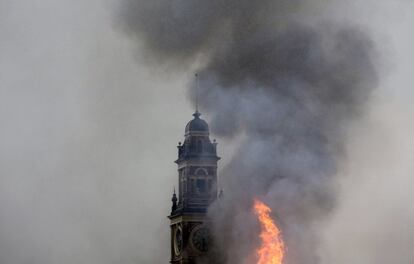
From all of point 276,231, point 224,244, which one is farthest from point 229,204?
point 276,231

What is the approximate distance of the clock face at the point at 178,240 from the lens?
461 ft

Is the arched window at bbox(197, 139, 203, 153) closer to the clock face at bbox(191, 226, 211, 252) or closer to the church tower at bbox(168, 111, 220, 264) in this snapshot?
the church tower at bbox(168, 111, 220, 264)

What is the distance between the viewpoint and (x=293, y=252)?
387 ft

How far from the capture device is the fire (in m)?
118

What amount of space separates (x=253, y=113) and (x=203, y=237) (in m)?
20.8

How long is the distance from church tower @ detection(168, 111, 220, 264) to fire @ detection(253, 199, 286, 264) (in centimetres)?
2087

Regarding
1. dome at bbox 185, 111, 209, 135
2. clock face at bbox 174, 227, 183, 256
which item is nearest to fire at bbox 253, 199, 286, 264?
clock face at bbox 174, 227, 183, 256

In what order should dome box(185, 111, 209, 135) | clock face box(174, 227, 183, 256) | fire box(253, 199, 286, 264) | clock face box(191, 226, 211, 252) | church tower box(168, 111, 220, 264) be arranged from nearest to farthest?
fire box(253, 199, 286, 264)
clock face box(191, 226, 211, 252)
church tower box(168, 111, 220, 264)
dome box(185, 111, 209, 135)
clock face box(174, 227, 183, 256)

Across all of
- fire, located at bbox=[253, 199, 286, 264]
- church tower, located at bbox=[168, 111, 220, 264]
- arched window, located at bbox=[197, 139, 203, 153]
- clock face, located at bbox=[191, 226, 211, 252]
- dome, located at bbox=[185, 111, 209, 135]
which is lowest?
fire, located at bbox=[253, 199, 286, 264]

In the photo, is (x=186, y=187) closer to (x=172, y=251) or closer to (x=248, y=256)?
(x=172, y=251)

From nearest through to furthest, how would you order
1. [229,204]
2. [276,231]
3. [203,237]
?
[276,231], [229,204], [203,237]

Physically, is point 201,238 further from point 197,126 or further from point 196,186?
point 197,126

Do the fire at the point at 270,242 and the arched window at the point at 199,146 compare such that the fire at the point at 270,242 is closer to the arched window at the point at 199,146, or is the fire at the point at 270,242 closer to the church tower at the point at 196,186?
the church tower at the point at 196,186

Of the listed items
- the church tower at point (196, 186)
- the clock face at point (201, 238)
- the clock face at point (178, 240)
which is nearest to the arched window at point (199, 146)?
the church tower at point (196, 186)
